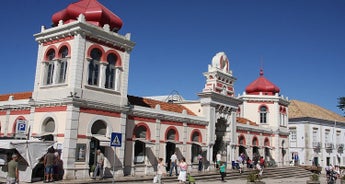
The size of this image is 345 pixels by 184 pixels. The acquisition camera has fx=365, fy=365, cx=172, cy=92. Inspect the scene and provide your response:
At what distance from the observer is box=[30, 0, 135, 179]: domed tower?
792 inches

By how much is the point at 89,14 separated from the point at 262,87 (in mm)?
26271

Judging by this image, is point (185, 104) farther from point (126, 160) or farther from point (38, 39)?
point (38, 39)

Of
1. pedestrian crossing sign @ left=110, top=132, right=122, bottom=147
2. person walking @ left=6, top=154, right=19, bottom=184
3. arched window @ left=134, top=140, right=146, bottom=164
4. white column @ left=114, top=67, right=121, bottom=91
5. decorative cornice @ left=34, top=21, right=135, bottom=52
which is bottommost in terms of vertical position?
person walking @ left=6, top=154, right=19, bottom=184

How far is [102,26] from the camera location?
22703mm

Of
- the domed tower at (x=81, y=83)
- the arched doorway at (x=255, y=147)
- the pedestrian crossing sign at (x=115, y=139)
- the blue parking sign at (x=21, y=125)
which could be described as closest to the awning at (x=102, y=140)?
the domed tower at (x=81, y=83)

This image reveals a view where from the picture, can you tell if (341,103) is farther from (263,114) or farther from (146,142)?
(146,142)

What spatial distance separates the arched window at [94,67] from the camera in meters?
21.6

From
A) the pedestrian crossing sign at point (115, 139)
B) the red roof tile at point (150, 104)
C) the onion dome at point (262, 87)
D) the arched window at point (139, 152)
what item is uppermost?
the onion dome at point (262, 87)

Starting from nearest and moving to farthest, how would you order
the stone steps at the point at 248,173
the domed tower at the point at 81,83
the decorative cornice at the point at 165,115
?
1. the domed tower at the point at 81,83
2. the decorative cornice at the point at 165,115
3. the stone steps at the point at 248,173

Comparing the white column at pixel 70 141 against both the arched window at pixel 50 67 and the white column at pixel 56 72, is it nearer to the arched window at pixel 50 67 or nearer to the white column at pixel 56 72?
the white column at pixel 56 72

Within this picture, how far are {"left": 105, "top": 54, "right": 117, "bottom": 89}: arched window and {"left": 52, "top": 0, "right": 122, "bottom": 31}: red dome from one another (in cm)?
197

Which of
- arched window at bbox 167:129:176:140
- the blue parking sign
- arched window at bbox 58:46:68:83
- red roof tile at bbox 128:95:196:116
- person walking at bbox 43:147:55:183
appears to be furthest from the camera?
arched window at bbox 167:129:176:140

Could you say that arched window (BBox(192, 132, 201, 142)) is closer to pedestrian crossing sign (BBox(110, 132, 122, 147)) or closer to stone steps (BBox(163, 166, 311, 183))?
stone steps (BBox(163, 166, 311, 183))

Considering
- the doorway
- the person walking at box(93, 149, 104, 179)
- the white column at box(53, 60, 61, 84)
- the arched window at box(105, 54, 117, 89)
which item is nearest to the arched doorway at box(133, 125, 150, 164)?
the doorway
